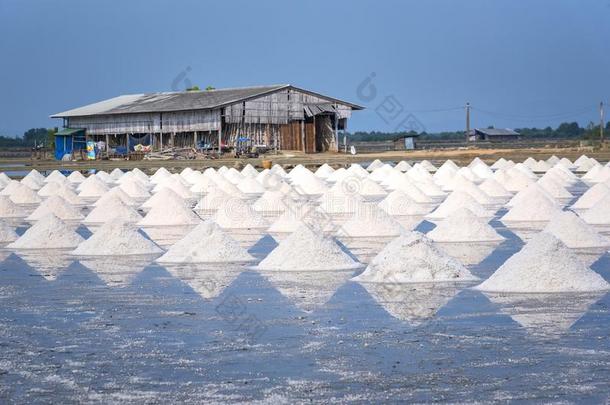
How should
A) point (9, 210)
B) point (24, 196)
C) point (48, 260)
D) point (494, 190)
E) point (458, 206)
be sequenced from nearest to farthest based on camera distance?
point (48, 260)
point (458, 206)
point (9, 210)
point (494, 190)
point (24, 196)

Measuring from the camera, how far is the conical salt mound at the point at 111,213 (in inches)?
680

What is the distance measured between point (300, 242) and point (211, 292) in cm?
187

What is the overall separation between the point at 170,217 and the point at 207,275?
5.91 metres

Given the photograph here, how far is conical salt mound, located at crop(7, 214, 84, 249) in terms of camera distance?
13.9 meters

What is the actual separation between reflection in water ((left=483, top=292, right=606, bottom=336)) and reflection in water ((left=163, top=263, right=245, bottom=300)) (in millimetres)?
2511

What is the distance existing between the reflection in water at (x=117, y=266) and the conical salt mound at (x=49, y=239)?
1327mm

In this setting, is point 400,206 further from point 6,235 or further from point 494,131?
point 494,131

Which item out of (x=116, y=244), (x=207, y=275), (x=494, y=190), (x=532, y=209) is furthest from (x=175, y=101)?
(x=207, y=275)

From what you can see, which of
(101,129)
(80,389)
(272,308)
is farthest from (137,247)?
(101,129)

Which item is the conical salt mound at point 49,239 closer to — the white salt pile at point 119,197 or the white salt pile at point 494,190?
the white salt pile at point 119,197

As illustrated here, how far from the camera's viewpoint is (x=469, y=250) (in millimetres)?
12664

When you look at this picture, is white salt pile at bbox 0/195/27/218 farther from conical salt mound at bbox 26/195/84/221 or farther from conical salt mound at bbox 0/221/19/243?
conical salt mound at bbox 0/221/19/243

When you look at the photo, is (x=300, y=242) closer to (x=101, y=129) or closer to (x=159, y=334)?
(x=159, y=334)

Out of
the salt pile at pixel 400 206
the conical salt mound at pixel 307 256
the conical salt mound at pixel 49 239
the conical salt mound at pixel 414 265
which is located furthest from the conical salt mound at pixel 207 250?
the salt pile at pixel 400 206
